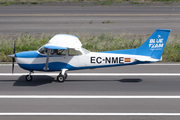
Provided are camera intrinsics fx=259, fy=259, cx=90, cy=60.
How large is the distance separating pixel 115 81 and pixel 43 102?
4.05 m

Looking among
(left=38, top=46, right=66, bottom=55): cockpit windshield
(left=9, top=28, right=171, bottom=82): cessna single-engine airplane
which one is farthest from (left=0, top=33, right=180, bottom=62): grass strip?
(left=38, top=46, right=66, bottom=55): cockpit windshield

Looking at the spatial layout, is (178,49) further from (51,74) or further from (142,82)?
(51,74)

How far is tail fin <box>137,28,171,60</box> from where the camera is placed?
11469mm

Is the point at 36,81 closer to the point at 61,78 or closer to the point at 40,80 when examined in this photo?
the point at 40,80

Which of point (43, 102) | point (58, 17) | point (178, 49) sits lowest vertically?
point (43, 102)

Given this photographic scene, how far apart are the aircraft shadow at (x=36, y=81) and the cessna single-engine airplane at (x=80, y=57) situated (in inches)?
28.7

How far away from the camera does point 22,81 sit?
40.5 ft

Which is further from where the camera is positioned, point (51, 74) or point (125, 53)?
point (51, 74)

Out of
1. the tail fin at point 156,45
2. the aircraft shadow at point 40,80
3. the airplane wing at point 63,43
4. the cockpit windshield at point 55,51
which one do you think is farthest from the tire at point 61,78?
the tail fin at point 156,45

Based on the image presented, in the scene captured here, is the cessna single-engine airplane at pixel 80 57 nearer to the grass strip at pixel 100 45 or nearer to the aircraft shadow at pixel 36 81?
the aircraft shadow at pixel 36 81

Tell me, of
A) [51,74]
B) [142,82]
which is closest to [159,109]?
[142,82]

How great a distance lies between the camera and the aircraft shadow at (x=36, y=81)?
11.9 m

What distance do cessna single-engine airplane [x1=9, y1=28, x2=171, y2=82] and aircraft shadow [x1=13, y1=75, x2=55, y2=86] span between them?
2.39 ft

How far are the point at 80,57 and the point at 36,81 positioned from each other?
8.11ft
